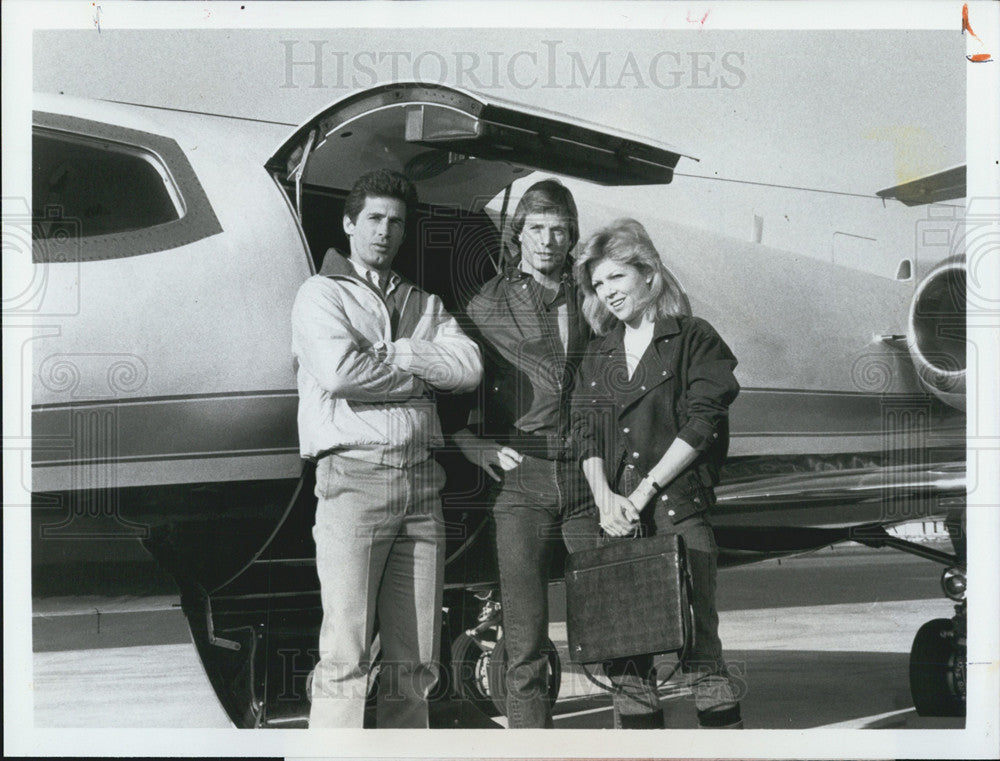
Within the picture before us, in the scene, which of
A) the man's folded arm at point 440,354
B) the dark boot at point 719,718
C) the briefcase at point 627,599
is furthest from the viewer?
the dark boot at point 719,718

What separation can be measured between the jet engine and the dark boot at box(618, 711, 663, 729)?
1.52 meters

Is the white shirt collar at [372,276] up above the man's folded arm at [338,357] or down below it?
above

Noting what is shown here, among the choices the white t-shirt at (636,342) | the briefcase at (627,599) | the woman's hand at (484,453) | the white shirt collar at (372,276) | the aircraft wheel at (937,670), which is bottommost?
the aircraft wheel at (937,670)

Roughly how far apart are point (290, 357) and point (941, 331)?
233 cm

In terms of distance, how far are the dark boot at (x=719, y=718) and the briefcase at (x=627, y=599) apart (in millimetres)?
353

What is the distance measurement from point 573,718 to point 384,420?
1.25m

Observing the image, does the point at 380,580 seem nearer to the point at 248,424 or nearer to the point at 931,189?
the point at 248,424

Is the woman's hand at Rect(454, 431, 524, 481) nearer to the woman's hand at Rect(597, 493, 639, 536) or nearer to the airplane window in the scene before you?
the woman's hand at Rect(597, 493, 639, 536)

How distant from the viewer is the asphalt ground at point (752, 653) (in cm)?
341

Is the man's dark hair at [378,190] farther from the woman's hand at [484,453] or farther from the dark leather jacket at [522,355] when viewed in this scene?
the woman's hand at [484,453]

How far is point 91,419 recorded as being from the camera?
3391 millimetres

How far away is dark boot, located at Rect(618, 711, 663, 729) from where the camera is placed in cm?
341

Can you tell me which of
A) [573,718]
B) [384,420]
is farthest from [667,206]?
[573,718]

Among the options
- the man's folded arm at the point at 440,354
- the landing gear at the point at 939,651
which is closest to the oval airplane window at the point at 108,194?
the man's folded arm at the point at 440,354
